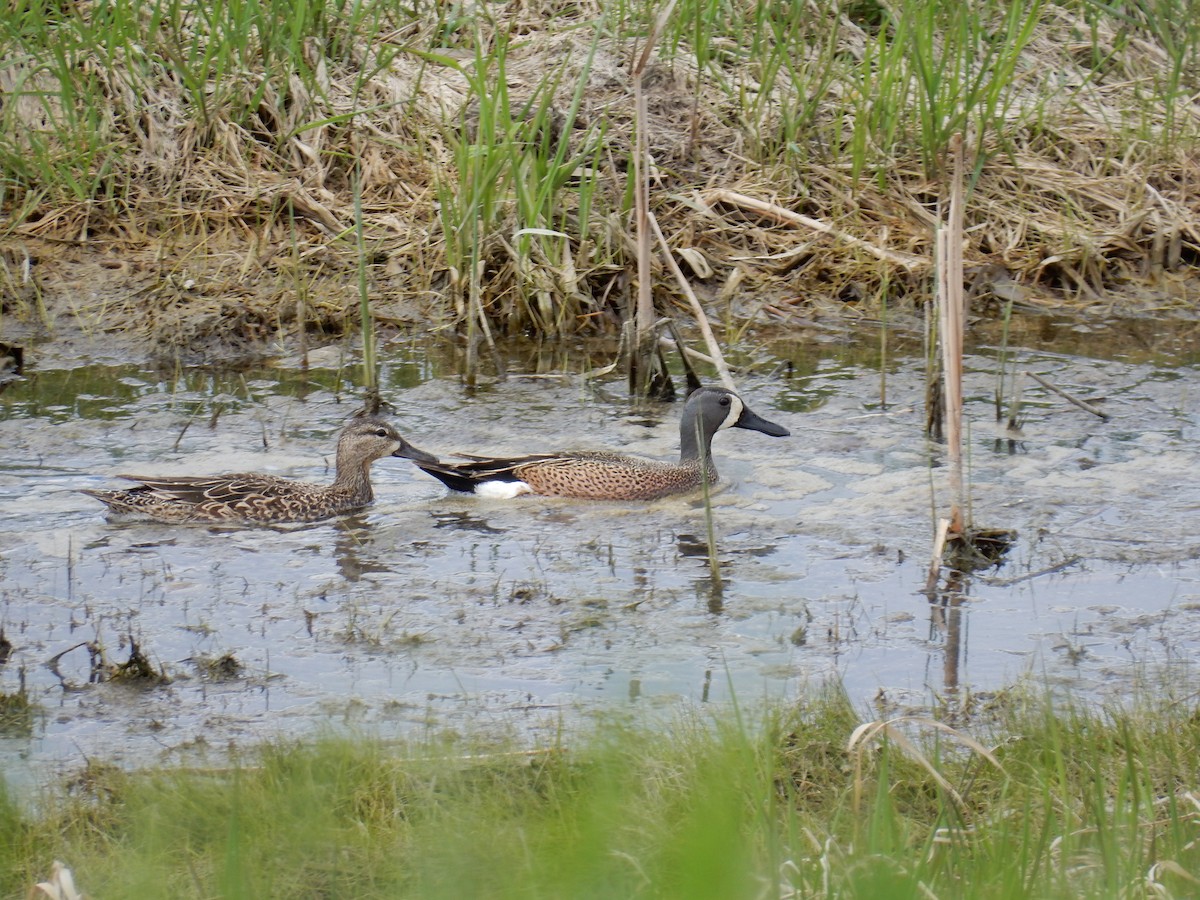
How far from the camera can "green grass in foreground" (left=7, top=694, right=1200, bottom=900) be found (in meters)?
2.35

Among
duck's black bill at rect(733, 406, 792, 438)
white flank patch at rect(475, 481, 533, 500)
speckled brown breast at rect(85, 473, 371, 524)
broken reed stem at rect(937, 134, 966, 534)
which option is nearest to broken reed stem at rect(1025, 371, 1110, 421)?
duck's black bill at rect(733, 406, 792, 438)

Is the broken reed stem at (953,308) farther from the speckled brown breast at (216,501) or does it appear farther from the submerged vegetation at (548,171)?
the submerged vegetation at (548,171)

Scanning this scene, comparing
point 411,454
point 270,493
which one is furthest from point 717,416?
point 270,493

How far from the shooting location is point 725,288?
913 centimetres

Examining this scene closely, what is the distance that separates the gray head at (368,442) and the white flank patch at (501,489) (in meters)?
0.33

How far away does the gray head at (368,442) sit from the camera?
6695mm


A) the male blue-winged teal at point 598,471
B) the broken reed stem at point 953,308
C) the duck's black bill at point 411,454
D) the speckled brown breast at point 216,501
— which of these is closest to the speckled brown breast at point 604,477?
the male blue-winged teal at point 598,471

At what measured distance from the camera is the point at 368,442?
671 centimetres

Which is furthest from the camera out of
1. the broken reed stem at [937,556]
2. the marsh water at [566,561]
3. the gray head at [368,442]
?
the gray head at [368,442]

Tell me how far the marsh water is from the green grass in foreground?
312 mm

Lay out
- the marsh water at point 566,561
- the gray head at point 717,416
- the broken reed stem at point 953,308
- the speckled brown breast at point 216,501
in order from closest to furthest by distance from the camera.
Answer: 1. the marsh water at point 566,561
2. the broken reed stem at point 953,308
3. the speckled brown breast at point 216,501
4. the gray head at point 717,416

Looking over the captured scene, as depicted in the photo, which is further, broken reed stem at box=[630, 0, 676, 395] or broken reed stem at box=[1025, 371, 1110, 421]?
broken reed stem at box=[1025, 371, 1110, 421]

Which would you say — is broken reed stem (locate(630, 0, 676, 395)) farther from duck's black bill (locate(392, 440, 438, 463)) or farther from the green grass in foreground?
the green grass in foreground

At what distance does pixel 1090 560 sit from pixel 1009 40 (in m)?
4.16
